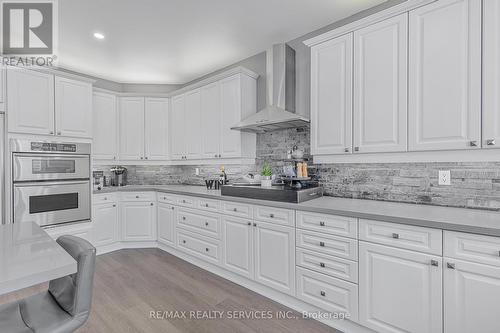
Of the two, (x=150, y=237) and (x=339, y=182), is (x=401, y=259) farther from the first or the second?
(x=150, y=237)

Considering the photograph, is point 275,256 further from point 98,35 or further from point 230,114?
point 98,35

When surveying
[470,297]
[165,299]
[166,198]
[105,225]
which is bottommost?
[165,299]

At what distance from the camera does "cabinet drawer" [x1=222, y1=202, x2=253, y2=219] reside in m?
2.60

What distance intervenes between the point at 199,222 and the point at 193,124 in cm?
155

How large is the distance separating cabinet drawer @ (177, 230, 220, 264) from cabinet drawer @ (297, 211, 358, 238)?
3.96 ft

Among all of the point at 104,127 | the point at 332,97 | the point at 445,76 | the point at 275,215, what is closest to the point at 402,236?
the point at 275,215

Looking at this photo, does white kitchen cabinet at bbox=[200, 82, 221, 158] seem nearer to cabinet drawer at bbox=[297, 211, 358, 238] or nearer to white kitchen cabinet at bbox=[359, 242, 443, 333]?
cabinet drawer at bbox=[297, 211, 358, 238]

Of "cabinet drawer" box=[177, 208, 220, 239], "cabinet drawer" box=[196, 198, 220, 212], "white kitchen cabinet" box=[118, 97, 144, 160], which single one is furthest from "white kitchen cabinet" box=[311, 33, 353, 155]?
"white kitchen cabinet" box=[118, 97, 144, 160]

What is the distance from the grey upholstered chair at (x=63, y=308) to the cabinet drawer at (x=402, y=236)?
1709 millimetres

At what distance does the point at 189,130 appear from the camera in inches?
156

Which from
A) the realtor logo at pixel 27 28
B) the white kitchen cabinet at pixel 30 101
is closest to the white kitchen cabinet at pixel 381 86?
the realtor logo at pixel 27 28

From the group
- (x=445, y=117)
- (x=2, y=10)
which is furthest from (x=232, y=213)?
(x=2, y=10)

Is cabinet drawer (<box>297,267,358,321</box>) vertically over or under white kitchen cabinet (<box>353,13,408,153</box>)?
under

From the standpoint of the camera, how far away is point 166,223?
12.2 ft
